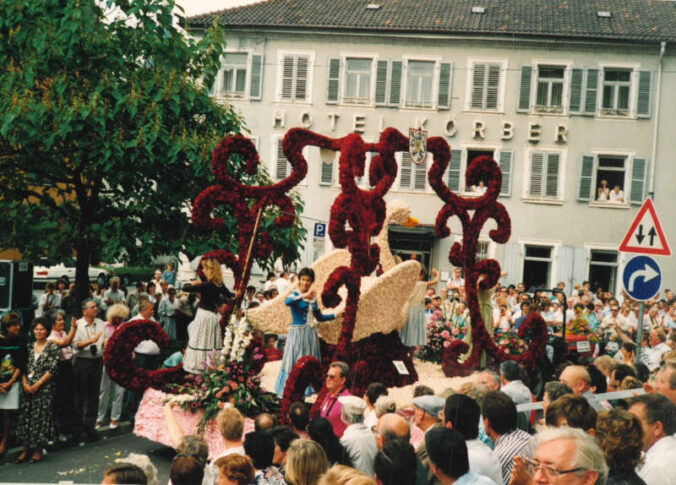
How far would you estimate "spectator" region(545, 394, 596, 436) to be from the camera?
5527 millimetres

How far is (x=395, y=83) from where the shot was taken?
2798 cm

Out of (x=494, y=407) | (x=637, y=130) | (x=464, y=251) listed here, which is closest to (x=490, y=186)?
(x=464, y=251)

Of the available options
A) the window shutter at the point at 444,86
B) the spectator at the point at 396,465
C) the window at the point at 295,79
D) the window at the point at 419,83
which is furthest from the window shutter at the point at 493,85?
the spectator at the point at 396,465

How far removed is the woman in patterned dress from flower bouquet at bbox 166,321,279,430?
1.30 m

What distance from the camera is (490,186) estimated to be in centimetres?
1179

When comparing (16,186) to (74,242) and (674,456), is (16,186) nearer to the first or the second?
(74,242)

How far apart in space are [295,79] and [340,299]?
20.1m

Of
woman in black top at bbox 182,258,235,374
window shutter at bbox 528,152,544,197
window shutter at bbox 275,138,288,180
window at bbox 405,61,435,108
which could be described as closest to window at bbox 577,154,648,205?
window shutter at bbox 528,152,544,197

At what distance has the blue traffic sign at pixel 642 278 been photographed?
8.34 meters

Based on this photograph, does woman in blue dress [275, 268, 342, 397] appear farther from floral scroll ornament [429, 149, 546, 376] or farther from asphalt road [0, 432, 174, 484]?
floral scroll ornament [429, 149, 546, 376]

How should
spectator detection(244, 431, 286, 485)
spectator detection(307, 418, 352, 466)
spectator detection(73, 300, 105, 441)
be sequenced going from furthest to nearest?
spectator detection(73, 300, 105, 441) < spectator detection(307, 418, 352, 466) < spectator detection(244, 431, 286, 485)

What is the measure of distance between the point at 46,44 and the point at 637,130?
20.1 m

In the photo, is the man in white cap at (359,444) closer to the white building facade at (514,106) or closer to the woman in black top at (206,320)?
the woman in black top at (206,320)

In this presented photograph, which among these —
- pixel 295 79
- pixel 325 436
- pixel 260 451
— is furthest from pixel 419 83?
pixel 260 451
